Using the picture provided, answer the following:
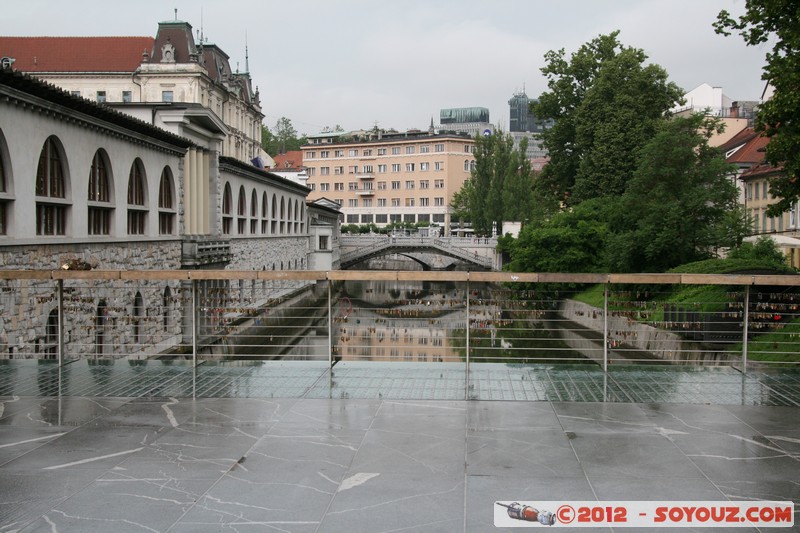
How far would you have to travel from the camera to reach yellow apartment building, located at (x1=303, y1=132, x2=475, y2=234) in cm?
9256

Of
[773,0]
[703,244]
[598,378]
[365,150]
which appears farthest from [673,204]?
[365,150]

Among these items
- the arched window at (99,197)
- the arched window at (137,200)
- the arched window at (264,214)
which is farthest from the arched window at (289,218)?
the arched window at (99,197)

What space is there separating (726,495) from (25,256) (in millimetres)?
15157

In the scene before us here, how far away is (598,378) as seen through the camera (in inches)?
341

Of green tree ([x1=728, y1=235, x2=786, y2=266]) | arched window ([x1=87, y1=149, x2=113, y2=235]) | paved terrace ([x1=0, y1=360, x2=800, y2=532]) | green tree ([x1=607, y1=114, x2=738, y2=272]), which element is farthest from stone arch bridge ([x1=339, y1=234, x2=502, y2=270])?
paved terrace ([x1=0, y1=360, x2=800, y2=532])

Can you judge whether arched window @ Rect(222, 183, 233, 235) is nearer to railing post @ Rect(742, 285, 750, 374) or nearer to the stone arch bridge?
the stone arch bridge

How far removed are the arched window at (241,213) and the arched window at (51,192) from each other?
19592 millimetres

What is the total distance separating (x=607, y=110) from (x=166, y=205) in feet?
77.7

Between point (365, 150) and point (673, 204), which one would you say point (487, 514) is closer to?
point (673, 204)

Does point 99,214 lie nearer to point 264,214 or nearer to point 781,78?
point 781,78

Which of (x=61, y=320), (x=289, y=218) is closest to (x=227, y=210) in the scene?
(x=289, y=218)

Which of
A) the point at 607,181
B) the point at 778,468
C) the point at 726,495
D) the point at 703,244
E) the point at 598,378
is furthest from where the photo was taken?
the point at 607,181

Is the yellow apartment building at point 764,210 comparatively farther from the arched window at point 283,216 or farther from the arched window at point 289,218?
the arched window at point 289,218

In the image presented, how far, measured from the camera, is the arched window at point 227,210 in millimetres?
35938
